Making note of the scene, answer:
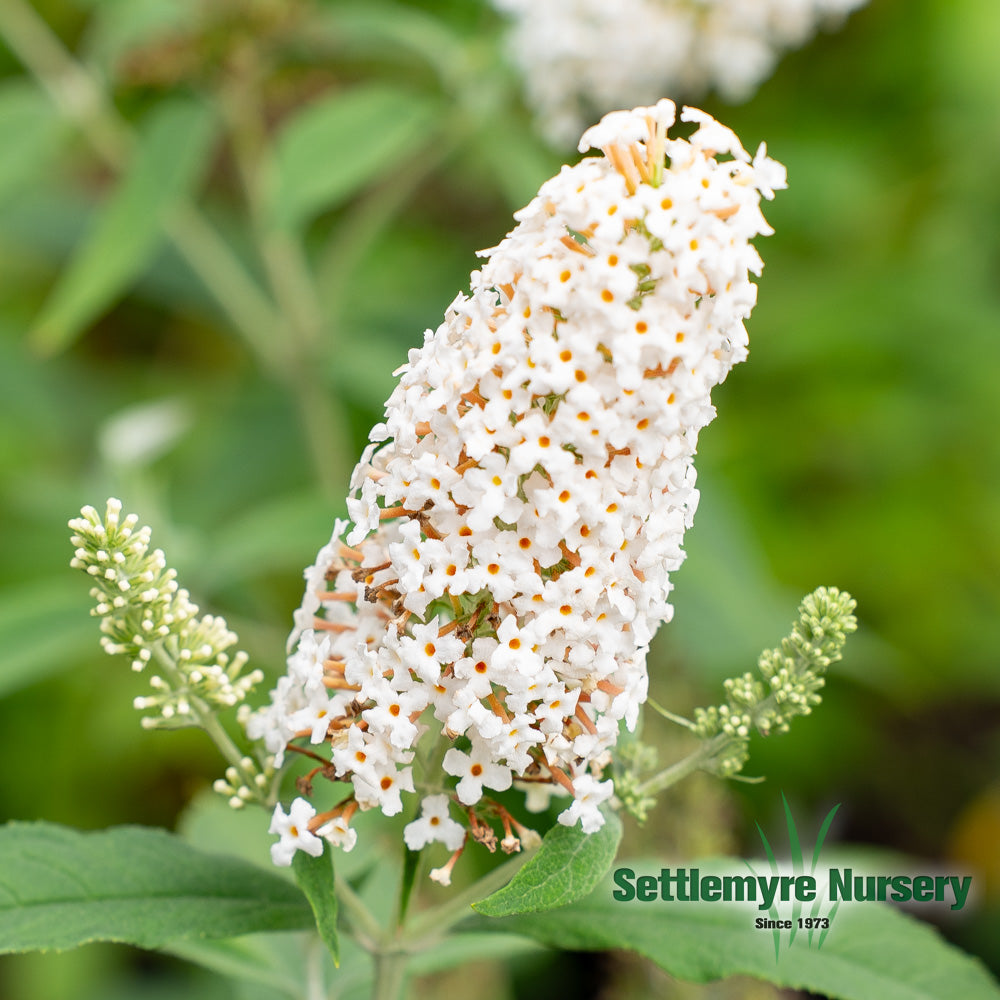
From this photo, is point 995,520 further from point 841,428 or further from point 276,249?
point 276,249

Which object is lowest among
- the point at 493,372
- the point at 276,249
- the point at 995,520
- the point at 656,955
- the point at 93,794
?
the point at 656,955

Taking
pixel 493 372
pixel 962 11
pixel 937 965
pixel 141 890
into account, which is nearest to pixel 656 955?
pixel 937 965

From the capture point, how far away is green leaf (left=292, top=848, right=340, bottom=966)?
1.22 m

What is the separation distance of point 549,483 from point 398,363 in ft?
6.38

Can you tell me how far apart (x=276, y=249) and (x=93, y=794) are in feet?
6.24

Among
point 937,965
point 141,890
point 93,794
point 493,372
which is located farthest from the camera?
point 93,794

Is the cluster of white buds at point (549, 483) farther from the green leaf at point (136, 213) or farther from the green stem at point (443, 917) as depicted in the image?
the green leaf at point (136, 213)

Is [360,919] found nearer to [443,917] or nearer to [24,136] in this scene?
[443,917]

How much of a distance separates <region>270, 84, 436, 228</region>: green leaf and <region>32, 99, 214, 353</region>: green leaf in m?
0.21

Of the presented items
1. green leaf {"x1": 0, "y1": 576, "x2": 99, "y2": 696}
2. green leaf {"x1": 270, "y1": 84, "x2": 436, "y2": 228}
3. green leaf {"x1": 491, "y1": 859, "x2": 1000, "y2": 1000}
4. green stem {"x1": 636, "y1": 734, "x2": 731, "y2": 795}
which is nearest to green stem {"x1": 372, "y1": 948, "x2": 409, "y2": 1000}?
green leaf {"x1": 491, "y1": 859, "x2": 1000, "y2": 1000}

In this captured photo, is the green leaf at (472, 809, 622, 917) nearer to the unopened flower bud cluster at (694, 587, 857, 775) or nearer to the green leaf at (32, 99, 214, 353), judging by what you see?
the unopened flower bud cluster at (694, 587, 857, 775)

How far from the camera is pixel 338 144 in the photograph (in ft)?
8.67

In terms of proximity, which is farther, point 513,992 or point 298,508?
point 513,992

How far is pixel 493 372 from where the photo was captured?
1.20m
